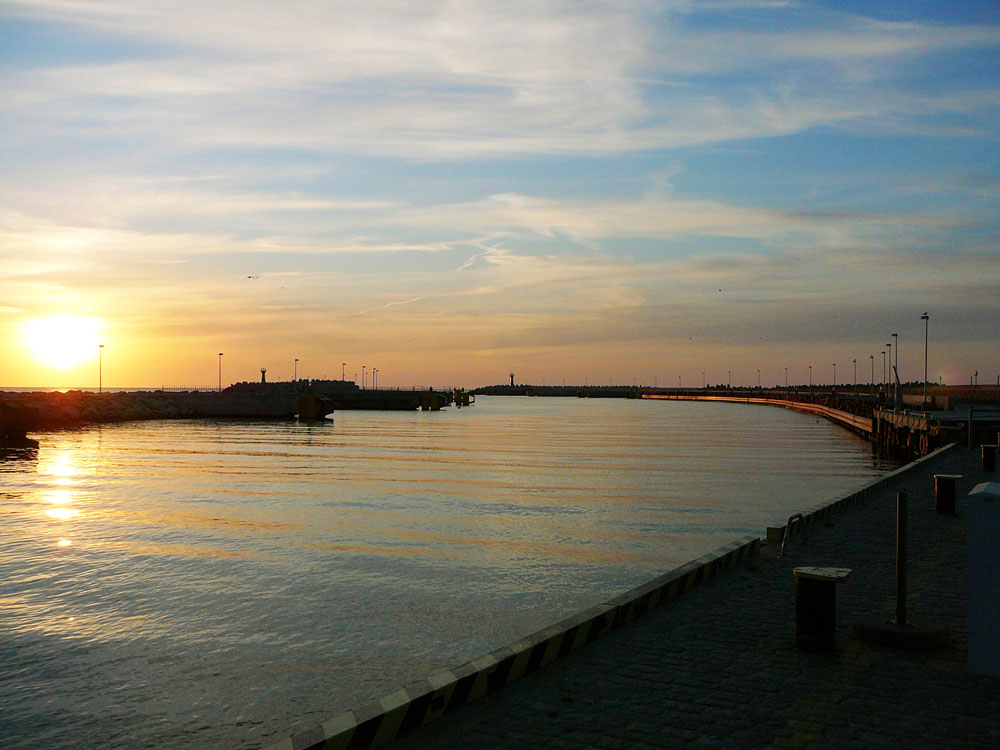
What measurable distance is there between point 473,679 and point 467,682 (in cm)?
9

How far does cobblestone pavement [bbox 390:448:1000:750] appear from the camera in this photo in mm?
6852

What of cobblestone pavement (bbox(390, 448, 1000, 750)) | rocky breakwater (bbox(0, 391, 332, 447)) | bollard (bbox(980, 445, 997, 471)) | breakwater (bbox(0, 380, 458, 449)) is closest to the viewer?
cobblestone pavement (bbox(390, 448, 1000, 750))

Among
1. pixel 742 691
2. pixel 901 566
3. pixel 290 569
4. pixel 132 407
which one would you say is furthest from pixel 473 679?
pixel 132 407

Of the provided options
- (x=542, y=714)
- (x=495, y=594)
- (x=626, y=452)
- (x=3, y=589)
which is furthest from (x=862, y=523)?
(x=626, y=452)

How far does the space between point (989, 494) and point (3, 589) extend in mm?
16087

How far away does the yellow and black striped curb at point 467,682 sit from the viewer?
6.48 m

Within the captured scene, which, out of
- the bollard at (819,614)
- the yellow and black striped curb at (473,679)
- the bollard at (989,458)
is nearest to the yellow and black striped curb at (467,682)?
the yellow and black striped curb at (473,679)

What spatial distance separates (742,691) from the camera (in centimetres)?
789

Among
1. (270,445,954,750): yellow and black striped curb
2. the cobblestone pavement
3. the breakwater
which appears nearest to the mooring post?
the cobblestone pavement

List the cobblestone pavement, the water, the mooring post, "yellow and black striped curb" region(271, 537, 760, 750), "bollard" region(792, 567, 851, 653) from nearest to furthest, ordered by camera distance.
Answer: "yellow and black striped curb" region(271, 537, 760, 750) < the cobblestone pavement < "bollard" region(792, 567, 851, 653) < the mooring post < the water

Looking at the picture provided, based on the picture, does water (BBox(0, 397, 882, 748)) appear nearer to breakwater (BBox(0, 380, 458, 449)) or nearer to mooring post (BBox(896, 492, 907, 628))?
mooring post (BBox(896, 492, 907, 628))

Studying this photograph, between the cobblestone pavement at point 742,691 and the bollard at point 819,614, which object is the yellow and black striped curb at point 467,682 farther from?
the bollard at point 819,614

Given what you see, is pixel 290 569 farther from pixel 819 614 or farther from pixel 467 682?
pixel 819 614

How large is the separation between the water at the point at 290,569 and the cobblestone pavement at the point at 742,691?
112 inches
